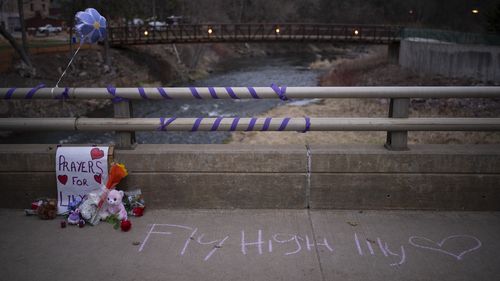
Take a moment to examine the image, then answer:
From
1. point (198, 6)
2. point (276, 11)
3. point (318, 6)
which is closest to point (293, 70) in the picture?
point (198, 6)

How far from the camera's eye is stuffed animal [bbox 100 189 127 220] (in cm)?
454

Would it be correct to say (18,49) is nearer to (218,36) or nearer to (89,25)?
(218,36)

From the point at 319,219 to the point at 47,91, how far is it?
2.95 meters

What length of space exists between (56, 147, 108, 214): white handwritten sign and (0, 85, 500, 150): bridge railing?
0.24 metres

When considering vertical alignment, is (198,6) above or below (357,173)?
above

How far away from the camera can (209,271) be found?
371cm

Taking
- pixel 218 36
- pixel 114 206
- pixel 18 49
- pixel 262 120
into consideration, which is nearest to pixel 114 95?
pixel 114 206

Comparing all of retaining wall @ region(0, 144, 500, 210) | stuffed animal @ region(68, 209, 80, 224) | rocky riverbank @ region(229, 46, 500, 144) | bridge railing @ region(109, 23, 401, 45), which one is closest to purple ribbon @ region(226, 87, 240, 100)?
retaining wall @ region(0, 144, 500, 210)

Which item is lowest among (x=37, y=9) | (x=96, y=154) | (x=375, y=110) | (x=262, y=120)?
(x=375, y=110)

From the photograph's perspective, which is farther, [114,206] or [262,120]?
[262,120]

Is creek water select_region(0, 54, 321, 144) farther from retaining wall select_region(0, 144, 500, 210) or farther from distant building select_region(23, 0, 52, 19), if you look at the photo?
distant building select_region(23, 0, 52, 19)

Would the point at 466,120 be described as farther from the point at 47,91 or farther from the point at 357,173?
the point at 47,91

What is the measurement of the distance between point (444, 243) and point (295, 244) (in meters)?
1.31

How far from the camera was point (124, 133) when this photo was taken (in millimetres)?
4824
